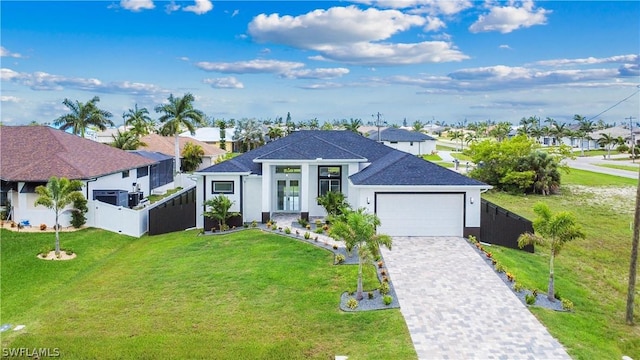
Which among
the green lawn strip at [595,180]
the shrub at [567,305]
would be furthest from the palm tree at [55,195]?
the green lawn strip at [595,180]

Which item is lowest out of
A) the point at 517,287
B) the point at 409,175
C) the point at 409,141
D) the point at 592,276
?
the point at 592,276

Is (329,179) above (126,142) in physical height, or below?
below

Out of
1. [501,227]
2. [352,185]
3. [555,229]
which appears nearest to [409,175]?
[352,185]

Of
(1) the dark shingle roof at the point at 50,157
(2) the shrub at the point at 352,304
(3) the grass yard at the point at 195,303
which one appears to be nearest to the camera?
(3) the grass yard at the point at 195,303

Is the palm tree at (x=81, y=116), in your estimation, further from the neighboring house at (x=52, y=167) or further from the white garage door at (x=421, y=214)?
the white garage door at (x=421, y=214)

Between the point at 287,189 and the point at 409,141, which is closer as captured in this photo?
the point at 287,189

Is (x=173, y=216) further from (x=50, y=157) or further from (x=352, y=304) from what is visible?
(x=352, y=304)

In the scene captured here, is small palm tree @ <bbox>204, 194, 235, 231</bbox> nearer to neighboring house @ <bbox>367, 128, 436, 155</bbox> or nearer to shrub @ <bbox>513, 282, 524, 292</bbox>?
shrub @ <bbox>513, 282, 524, 292</bbox>
